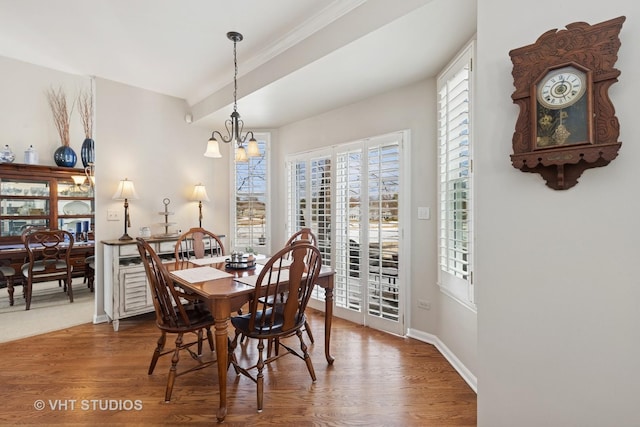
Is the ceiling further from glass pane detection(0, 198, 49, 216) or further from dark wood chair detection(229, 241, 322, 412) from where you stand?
glass pane detection(0, 198, 49, 216)

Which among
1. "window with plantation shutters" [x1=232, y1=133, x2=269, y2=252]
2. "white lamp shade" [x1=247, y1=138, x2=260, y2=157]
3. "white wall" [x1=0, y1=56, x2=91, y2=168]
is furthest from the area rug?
"white lamp shade" [x1=247, y1=138, x2=260, y2=157]

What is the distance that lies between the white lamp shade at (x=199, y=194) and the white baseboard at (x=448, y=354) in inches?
116

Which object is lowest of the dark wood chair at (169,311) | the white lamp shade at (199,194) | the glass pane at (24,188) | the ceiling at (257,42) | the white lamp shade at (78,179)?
the dark wood chair at (169,311)

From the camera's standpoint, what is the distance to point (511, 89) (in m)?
1.40

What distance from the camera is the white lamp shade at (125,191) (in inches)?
134

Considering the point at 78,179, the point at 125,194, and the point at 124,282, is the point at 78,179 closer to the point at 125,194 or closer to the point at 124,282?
the point at 125,194

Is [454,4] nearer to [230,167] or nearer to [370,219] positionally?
[370,219]

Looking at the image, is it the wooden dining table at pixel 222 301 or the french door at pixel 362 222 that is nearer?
the wooden dining table at pixel 222 301

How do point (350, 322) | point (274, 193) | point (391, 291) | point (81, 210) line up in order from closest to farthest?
point (391, 291), point (350, 322), point (274, 193), point (81, 210)

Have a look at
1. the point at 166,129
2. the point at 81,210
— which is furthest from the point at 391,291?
the point at 81,210

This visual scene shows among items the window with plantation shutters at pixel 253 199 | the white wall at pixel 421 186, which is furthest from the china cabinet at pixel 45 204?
the white wall at pixel 421 186

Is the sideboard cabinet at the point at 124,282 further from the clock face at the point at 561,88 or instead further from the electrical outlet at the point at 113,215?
the clock face at the point at 561,88

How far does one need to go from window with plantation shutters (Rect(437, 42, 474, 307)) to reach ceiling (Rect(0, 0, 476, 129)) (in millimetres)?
199

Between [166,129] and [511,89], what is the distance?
12.6 ft
